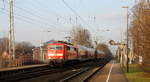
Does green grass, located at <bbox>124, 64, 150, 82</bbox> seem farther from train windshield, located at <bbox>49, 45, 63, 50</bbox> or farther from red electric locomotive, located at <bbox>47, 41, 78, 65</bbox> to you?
train windshield, located at <bbox>49, 45, 63, 50</bbox>

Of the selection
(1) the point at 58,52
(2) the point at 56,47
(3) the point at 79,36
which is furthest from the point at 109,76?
(3) the point at 79,36

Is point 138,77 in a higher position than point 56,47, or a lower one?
lower

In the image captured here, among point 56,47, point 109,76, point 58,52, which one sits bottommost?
point 109,76

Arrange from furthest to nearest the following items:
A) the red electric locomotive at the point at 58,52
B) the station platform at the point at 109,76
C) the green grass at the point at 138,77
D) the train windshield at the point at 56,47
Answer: the train windshield at the point at 56,47 < the red electric locomotive at the point at 58,52 < the station platform at the point at 109,76 < the green grass at the point at 138,77

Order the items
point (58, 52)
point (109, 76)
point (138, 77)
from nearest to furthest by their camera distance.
Result: point (138, 77) → point (109, 76) → point (58, 52)

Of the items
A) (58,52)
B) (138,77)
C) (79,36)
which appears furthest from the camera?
(79,36)

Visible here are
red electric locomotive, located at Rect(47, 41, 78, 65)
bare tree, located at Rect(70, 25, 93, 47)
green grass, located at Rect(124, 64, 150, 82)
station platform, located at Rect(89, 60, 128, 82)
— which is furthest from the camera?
bare tree, located at Rect(70, 25, 93, 47)

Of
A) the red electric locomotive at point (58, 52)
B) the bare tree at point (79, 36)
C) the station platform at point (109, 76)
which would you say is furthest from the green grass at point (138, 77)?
the bare tree at point (79, 36)

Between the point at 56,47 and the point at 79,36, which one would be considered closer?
the point at 56,47

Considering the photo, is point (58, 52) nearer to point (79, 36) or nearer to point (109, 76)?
point (109, 76)

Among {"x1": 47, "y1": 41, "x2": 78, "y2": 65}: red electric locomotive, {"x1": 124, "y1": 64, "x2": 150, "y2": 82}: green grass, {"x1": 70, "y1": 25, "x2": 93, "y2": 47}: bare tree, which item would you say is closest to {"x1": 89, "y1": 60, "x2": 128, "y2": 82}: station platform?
{"x1": 124, "y1": 64, "x2": 150, "y2": 82}: green grass

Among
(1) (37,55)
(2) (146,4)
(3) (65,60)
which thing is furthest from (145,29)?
→ (1) (37,55)

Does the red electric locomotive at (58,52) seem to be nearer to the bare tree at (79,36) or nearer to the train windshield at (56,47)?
the train windshield at (56,47)

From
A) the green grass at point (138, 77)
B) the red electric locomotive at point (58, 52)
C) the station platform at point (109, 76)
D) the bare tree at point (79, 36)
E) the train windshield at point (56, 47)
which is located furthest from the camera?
the bare tree at point (79, 36)
